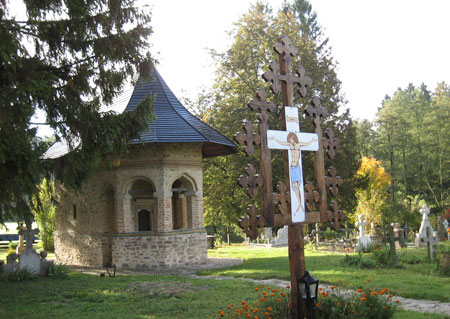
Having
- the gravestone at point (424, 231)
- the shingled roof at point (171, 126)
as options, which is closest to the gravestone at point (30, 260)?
the shingled roof at point (171, 126)

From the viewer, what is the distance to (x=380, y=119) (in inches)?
1604

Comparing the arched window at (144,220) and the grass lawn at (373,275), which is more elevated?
the arched window at (144,220)

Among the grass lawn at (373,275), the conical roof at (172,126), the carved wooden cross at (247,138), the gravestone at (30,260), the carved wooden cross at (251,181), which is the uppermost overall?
the conical roof at (172,126)

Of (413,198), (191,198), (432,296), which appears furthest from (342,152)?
(413,198)

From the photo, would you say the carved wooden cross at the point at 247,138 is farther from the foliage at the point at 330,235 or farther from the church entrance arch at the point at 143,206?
the foliage at the point at 330,235

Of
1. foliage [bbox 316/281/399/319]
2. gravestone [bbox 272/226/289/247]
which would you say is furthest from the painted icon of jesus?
gravestone [bbox 272/226/289/247]

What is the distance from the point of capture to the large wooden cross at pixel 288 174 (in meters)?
6.17

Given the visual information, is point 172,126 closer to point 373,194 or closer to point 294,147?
point 294,147

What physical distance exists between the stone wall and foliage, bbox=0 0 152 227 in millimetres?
5536

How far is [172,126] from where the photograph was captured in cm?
1622

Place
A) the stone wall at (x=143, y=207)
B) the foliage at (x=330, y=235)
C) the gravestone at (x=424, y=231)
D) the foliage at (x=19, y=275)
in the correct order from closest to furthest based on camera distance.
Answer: the foliage at (x=19, y=275)
the gravestone at (x=424, y=231)
the stone wall at (x=143, y=207)
the foliage at (x=330, y=235)

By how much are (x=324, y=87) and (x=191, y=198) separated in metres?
10.7

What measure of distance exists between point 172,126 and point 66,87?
22.0 ft

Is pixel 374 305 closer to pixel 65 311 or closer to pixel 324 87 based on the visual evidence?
pixel 65 311
